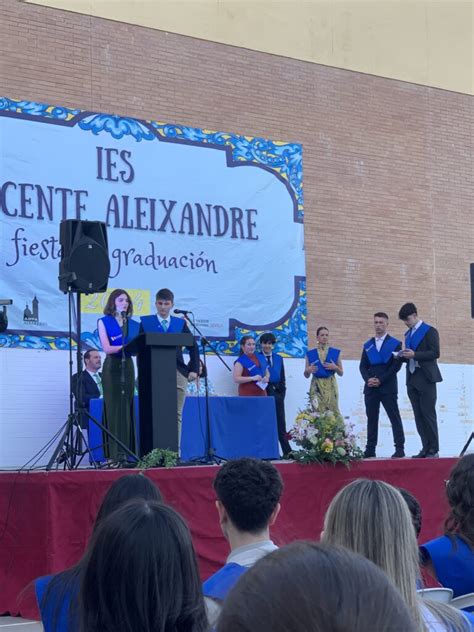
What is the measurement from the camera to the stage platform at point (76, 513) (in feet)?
26.1

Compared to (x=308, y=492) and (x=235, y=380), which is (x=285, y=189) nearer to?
(x=235, y=380)

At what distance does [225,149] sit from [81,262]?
6.11 metres

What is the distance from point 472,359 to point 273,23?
624cm

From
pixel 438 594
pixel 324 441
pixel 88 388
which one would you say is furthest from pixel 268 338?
pixel 438 594

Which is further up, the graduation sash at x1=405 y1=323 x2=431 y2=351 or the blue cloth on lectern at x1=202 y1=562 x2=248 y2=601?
the graduation sash at x1=405 y1=323 x2=431 y2=351

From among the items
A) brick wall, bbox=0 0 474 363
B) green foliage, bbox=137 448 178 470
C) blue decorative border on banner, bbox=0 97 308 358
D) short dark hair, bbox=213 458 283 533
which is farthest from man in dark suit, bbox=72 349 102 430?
short dark hair, bbox=213 458 283 533

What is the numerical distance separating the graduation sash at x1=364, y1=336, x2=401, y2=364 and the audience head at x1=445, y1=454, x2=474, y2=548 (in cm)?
864

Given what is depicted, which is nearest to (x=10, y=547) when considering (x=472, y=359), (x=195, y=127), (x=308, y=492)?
(x=308, y=492)

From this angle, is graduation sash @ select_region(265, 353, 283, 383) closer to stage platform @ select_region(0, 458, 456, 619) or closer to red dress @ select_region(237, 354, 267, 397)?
red dress @ select_region(237, 354, 267, 397)

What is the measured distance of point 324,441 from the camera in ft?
30.2

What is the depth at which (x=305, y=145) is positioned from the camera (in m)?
15.6

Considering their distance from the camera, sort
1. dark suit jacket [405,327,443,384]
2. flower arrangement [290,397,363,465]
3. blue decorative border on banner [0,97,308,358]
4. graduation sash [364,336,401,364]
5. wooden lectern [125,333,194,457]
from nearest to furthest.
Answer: wooden lectern [125,333,194,457]
flower arrangement [290,397,363,465]
dark suit jacket [405,327,443,384]
graduation sash [364,336,401,364]
blue decorative border on banner [0,97,308,358]

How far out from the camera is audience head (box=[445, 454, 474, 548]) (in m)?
3.47

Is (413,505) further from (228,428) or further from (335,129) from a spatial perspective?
(335,129)
